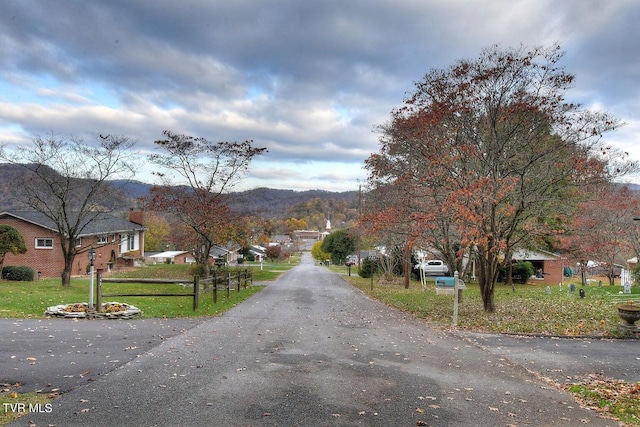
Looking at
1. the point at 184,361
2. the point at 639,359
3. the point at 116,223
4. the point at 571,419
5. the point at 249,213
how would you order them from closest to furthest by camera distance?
the point at 571,419 < the point at 184,361 < the point at 639,359 < the point at 249,213 < the point at 116,223

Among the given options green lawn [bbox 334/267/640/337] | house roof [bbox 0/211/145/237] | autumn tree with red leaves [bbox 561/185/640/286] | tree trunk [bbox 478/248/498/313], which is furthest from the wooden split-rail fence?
autumn tree with red leaves [bbox 561/185/640/286]

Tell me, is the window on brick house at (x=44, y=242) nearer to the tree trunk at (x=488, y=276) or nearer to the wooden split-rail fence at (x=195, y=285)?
the wooden split-rail fence at (x=195, y=285)

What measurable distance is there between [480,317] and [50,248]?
27.9 meters

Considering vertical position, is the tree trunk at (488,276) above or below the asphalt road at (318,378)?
above

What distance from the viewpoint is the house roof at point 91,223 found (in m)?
30.7

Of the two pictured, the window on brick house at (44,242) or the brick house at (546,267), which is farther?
the brick house at (546,267)

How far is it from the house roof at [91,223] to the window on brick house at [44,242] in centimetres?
86

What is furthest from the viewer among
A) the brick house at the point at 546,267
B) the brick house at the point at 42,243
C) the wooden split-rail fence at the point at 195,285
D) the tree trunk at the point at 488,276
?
the brick house at the point at 546,267

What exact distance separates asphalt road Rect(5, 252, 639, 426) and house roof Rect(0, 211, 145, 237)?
19969 millimetres

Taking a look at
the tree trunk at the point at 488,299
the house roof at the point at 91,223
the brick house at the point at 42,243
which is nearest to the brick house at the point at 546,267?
the tree trunk at the point at 488,299

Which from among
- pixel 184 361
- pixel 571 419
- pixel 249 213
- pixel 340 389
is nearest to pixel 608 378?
pixel 571 419

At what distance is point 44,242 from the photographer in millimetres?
31047

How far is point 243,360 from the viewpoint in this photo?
26.8ft

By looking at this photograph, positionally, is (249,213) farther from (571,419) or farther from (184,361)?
(571,419)
